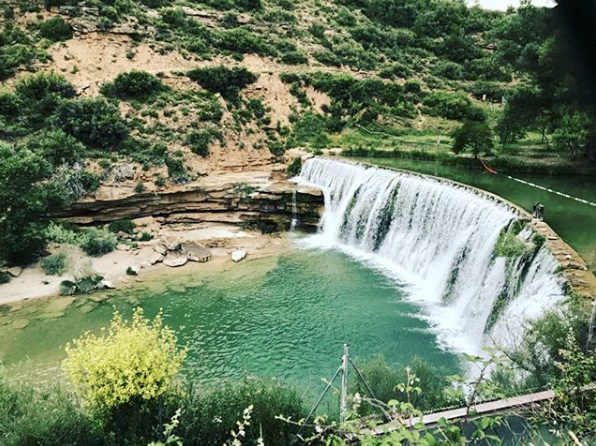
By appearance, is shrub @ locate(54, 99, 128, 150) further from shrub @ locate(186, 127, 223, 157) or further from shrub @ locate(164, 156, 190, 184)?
shrub @ locate(186, 127, 223, 157)

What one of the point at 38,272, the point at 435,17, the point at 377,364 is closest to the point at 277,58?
the point at 435,17

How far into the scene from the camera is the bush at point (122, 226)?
58.4ft

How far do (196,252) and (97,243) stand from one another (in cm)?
353

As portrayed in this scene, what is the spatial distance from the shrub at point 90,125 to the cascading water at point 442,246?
9.51 meters

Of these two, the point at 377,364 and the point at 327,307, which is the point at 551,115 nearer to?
the point at 327,307

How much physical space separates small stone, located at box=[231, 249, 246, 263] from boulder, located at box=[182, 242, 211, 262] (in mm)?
934

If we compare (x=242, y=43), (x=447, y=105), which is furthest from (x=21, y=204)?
(x=447, y=105)

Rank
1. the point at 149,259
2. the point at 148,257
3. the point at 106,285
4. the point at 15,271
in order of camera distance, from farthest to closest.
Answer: the point at 148,257
the point at 149,259
the point at 15,271
the point at 106,285

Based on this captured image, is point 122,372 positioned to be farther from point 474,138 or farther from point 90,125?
point 474,138

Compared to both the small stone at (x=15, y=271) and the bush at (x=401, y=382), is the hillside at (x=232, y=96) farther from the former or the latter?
the bush at (x=401, y=382)

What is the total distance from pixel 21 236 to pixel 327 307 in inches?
411

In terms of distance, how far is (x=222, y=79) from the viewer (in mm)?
27672

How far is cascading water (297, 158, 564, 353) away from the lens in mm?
10102

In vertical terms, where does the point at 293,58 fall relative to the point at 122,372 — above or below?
above
